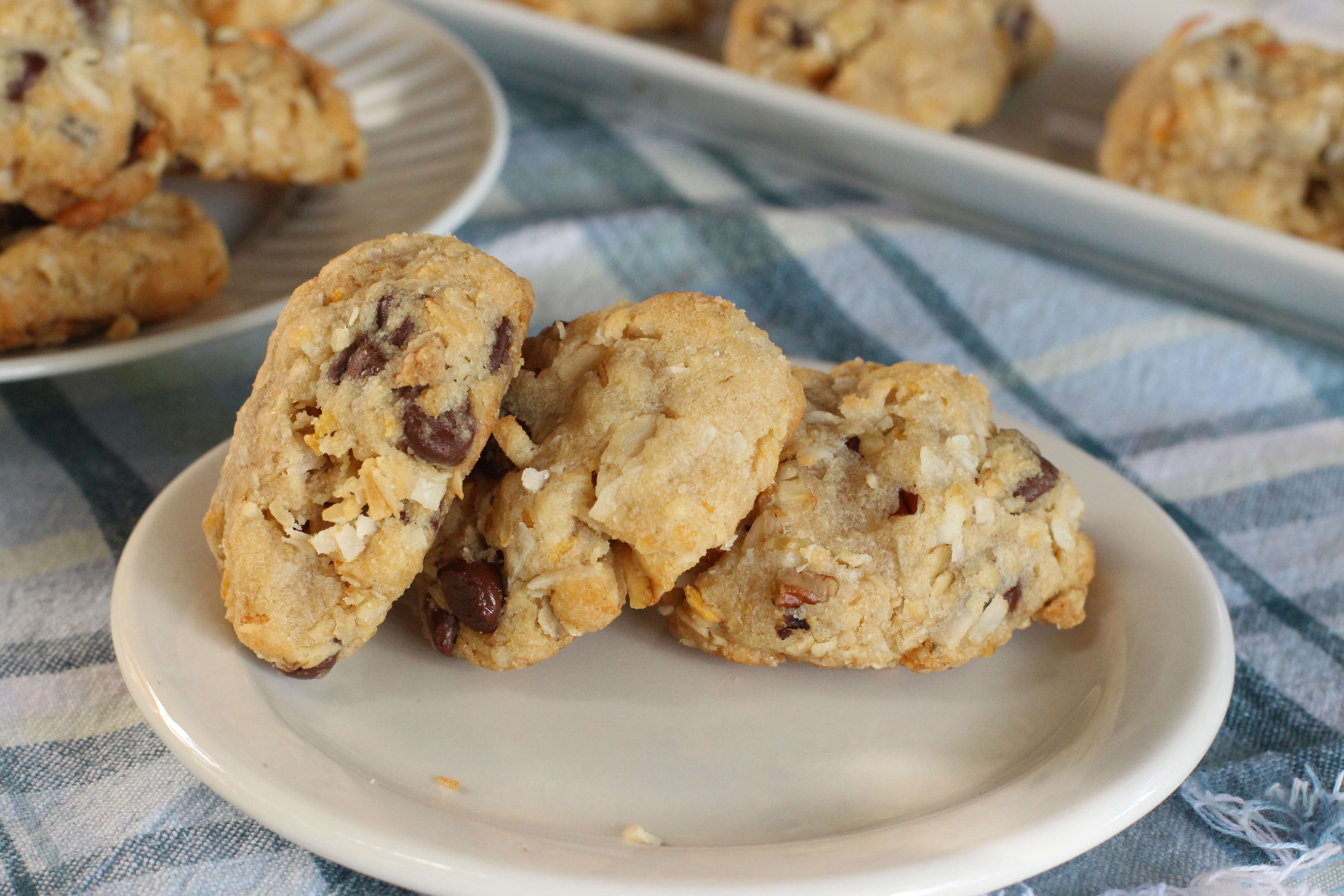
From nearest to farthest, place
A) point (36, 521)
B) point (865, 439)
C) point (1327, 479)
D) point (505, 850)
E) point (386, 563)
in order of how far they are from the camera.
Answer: point (505, 850)
point (386, 563)
point (865, 439)
point (36, 521)
point (1327, 479)

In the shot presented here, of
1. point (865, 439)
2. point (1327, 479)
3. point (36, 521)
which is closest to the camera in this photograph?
point (865, 439)

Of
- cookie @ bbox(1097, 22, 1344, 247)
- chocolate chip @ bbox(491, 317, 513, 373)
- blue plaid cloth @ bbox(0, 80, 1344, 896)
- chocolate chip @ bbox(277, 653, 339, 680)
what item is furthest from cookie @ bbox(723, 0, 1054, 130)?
chocolate chip @ bbox(277, 653, 339, 680)

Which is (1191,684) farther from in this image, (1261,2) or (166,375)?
(1261,2)

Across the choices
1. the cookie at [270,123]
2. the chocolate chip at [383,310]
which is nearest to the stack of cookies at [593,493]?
the chocolate chip at [383,310]

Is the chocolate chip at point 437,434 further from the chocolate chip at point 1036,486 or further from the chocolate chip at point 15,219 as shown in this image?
the chocolate chip at point 15,219

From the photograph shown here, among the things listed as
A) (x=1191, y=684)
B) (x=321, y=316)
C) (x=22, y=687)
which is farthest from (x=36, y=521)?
(x=1191, y=684)

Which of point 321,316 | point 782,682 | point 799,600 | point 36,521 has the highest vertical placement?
point 321,316
